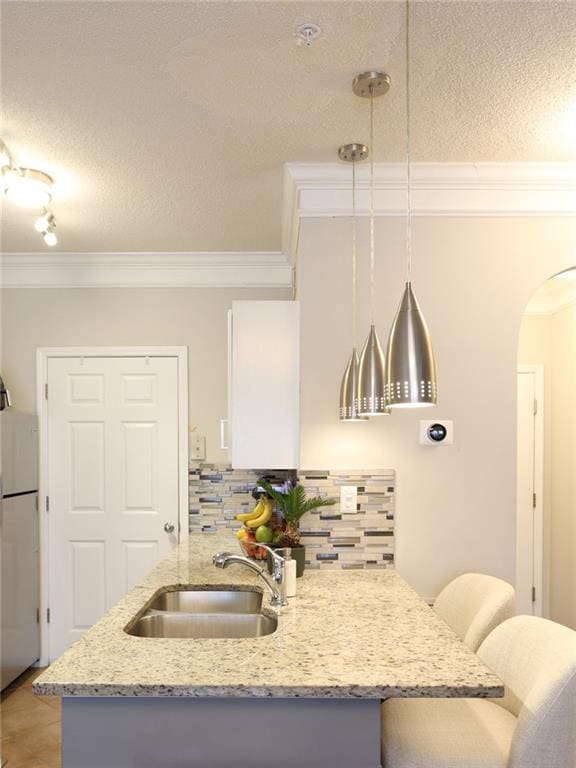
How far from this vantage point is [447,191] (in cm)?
272

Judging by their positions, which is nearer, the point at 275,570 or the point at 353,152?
the point at 275,570

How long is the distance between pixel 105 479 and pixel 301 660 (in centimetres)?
265

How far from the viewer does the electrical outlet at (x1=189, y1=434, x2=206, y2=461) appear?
3.93 metres

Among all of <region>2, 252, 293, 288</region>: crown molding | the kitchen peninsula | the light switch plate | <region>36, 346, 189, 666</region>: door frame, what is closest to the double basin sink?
the kitchen peninsula

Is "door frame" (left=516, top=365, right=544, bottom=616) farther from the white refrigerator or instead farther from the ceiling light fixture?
the ceiling light fixture

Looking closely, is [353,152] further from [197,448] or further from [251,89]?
[197,448]

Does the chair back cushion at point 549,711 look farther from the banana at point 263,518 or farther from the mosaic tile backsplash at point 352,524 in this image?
the banana at point 263,518

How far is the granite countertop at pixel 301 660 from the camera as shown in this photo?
143cm

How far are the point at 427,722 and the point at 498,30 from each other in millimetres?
1879

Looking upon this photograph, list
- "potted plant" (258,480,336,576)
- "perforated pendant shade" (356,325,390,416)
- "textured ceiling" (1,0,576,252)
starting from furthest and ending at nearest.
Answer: "potted plant" (258,480,336,576), "perforated pendant shade" (356,325,390,416), "textured ceiling" (1,0,576,252)

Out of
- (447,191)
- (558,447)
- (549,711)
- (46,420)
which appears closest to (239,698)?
(549,711)

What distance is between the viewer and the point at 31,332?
400 centimetres

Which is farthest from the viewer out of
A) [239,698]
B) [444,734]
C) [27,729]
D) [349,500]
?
[27,729]

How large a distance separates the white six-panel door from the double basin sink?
1.61m
